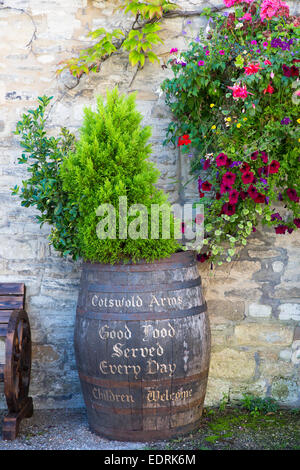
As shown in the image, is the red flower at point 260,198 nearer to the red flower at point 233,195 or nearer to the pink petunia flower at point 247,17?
the red flower at point 233,195

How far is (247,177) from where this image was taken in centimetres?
292

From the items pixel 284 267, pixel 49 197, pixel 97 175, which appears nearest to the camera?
pixel 97 175


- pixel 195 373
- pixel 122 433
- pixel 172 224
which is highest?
pixel 172 224

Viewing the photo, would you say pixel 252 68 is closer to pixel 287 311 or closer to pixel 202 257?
pixel 202 257

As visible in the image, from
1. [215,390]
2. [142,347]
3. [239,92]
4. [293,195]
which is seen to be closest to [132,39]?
[239,92]

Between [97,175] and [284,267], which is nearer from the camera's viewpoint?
[97,175]

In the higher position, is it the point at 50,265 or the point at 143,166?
the point at 143,166

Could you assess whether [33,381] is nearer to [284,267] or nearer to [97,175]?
[97,175]

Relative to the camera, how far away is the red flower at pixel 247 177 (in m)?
2.91

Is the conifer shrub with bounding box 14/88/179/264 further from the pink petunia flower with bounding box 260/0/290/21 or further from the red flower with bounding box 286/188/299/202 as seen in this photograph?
the pink petunia flower with bounding box 260/0/290/21

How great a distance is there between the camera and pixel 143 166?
2842mm

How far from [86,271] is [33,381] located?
1.06 meters

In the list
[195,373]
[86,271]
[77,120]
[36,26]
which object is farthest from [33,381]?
[36,26]

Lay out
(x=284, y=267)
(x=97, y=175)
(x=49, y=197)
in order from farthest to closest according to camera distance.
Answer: (x=284, y=267), (x=49, y=197), (x=97, y=175)
